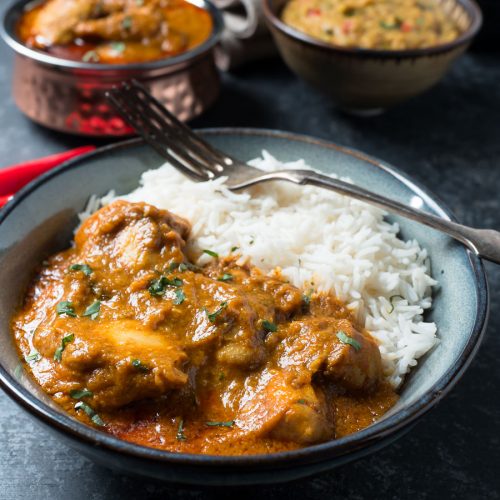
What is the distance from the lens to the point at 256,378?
102 inches

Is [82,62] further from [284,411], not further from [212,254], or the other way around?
[284,411]

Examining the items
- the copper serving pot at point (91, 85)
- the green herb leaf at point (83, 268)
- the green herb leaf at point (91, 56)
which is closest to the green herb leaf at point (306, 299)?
the green herb leaf at point (83, 268)

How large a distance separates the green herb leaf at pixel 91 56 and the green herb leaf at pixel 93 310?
7.58 feet

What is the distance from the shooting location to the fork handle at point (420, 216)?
2887 mm

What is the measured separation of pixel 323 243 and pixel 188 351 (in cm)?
94

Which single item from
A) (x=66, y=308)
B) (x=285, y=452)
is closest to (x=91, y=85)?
(x=66, y=308)

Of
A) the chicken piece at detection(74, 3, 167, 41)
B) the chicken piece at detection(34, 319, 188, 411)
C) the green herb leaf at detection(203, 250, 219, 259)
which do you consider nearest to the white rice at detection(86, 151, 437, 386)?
the green herb leaf at detection(203, 250, 219, 259)

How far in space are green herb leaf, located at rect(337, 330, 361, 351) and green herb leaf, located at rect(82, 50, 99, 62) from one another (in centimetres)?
277

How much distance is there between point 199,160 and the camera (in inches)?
141

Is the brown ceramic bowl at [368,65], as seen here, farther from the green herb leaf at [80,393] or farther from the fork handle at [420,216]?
the green herb leaf at [80,393]

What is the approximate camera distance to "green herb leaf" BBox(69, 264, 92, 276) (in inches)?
113

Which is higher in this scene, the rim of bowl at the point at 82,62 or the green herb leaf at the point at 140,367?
the rim of bowl at the point at 82,62

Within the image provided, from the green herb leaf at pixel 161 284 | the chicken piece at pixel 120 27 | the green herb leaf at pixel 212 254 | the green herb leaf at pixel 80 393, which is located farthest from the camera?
the chicken piece at pixel 120 27

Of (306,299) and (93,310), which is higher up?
(93,310)
